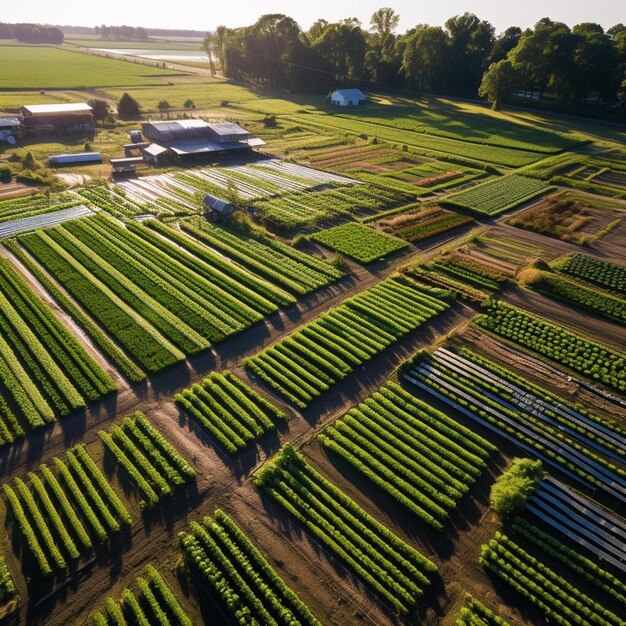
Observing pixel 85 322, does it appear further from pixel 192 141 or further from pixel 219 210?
pixel 192 141

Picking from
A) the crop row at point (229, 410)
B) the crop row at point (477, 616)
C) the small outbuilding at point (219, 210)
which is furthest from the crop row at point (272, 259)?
the crop row at point (477, 616)

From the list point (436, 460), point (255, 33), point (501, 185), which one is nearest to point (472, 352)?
point (436, 460)

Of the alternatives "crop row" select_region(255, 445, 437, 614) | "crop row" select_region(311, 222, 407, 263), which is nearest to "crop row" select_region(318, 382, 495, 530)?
"crop row" select_region(255, 445, 437, 614)

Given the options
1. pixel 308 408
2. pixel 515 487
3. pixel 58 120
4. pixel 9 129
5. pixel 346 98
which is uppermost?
pixel 58 120

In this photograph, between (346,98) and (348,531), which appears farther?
(346,98)

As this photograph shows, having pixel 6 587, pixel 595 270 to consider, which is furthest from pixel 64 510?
pixel 595 270

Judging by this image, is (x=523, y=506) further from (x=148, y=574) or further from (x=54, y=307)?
(x=54, y=307)

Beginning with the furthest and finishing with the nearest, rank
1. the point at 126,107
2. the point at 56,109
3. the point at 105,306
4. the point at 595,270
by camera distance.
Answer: the point at 126,107 → the point at 56,109 → the point at 595,270 → the point at 105,306

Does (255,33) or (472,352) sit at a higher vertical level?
(255,33)
